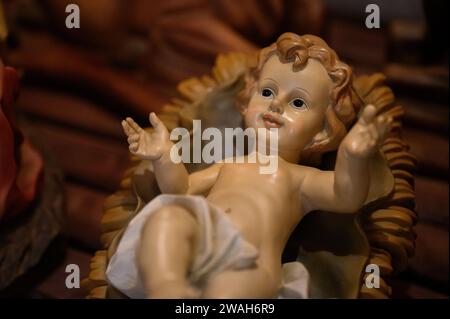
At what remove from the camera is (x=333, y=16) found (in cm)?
178

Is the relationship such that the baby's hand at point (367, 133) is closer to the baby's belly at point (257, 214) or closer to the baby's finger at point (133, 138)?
the baby's belly at point (257, 214)

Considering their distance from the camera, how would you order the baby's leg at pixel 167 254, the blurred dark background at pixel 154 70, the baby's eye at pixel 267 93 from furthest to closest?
1. the blurred dark background at pixel 154 70
2. the baby's eye at pixel 267 93
3. the baby's leg at pixel 167 254

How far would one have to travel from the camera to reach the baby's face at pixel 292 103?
906mm

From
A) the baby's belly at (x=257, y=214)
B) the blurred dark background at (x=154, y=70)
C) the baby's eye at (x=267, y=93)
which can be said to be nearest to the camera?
the baby's belly at (x=257, y=214)

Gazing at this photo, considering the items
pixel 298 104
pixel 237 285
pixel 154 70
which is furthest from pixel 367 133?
pixel 154 70

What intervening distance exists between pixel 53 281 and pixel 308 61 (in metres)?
0.66

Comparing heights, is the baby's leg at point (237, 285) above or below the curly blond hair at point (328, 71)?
below

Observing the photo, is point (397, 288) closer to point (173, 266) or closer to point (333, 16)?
point (173, 266)

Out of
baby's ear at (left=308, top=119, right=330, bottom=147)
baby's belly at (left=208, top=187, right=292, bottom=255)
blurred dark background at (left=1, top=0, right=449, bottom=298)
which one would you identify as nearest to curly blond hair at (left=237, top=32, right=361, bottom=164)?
→ baby's ear at (left=308, top=119, right=330, bottom=147)

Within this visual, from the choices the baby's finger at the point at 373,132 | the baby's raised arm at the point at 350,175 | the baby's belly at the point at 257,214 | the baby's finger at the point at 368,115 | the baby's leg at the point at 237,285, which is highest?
the baby's finger at the point at 368,115

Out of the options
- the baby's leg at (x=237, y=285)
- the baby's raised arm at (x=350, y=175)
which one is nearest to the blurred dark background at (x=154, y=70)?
the baby's raised arm at (x=350, y=175)

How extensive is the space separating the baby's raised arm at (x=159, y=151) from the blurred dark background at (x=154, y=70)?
1.25ft
